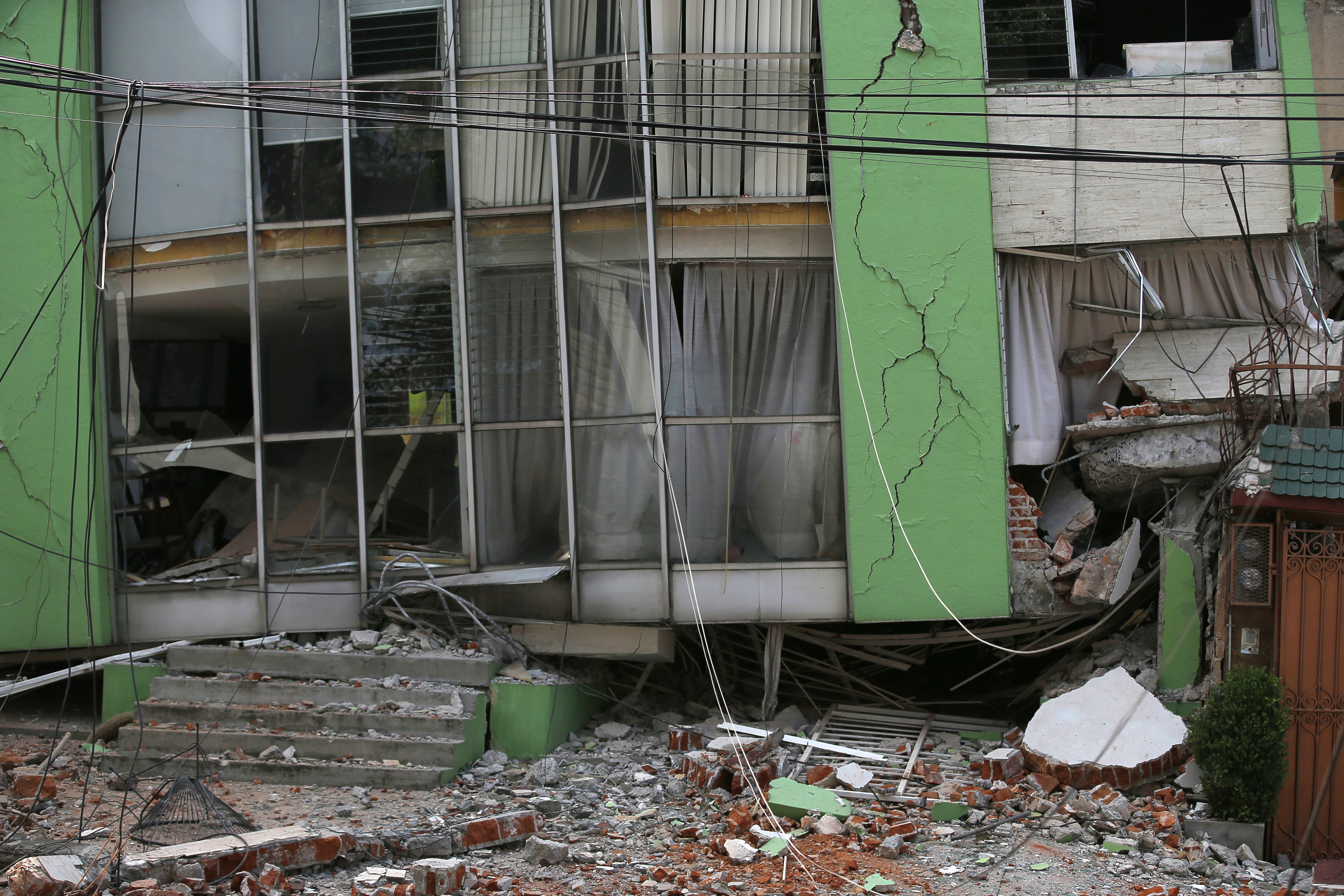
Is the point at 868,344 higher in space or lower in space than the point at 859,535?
higher

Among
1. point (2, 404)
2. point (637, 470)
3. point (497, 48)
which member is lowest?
point (637, 470)

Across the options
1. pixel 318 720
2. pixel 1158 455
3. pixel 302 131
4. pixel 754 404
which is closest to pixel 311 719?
pixel 318 720

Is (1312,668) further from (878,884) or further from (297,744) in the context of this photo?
(297,744)

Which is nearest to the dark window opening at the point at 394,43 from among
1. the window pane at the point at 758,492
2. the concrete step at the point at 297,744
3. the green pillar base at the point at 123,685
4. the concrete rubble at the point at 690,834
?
the window pane at the point at 758,492

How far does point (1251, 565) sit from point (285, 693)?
7.49 m

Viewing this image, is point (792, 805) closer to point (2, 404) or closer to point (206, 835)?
point (206, 835)

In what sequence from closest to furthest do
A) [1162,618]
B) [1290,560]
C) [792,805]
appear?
[792,805]
[1290,560]
[1162,618]

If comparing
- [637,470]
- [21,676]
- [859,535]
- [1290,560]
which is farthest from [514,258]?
[1290,560]

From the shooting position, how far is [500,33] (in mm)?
8688

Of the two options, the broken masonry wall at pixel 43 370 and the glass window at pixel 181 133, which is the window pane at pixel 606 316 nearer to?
the glass window at pixel 181 133

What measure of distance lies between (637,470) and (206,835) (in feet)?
13.9

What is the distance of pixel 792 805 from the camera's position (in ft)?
21.3

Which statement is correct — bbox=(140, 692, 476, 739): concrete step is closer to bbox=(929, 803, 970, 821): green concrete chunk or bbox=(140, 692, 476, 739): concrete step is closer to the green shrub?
bbox=(929, 803, 970, 821): green concrete chunk

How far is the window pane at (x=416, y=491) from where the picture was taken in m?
8.72
